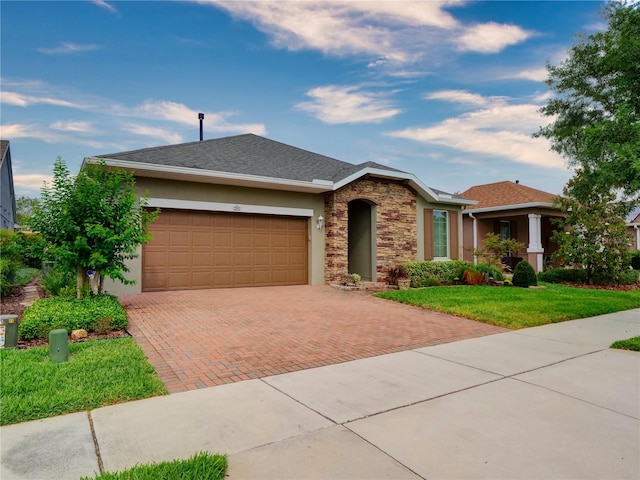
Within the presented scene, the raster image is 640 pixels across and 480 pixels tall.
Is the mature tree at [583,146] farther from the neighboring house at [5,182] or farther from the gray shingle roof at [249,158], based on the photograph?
the neighboring house at [5,182]

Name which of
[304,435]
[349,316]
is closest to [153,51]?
[349,316]

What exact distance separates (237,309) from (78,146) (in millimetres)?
11906

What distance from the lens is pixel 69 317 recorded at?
20.1 ft

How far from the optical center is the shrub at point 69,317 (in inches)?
230

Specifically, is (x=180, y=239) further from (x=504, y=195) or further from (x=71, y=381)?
(x=504, y=195)

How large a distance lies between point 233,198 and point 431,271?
7.38 metres

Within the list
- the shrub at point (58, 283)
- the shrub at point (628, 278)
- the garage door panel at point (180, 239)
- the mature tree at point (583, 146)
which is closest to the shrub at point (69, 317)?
the shrub at point (58, 283)

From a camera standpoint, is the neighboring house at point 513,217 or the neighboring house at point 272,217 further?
the neighboring house at point 513,217

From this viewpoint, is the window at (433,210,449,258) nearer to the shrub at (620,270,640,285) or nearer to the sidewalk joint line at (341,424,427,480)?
the shrub at (620,270,640,285)

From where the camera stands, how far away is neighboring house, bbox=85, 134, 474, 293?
10922mm

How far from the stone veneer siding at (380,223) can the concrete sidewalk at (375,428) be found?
8554 millimetres

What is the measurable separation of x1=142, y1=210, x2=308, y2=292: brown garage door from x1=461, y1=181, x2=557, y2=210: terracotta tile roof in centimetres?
1123

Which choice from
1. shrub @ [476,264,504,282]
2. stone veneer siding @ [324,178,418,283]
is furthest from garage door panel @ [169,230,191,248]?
shrub @ [476,264,504,282]

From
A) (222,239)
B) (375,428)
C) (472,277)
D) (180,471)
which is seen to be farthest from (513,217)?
(180,471)
